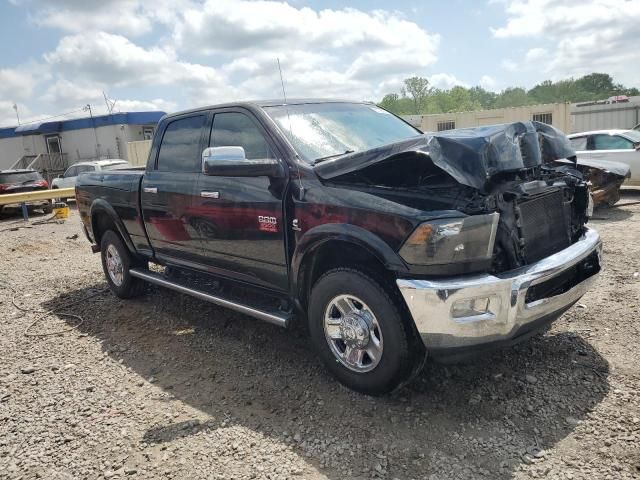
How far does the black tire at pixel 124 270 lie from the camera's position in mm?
5766

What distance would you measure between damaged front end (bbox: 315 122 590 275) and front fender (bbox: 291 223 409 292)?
8 centimetres

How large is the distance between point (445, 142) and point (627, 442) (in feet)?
6.19

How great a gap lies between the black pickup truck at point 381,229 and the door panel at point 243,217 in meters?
0.01

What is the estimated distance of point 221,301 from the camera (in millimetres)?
4137

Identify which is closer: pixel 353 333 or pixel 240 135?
pixel 353 333

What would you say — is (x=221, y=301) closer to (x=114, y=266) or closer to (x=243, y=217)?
(x=243, y=217)

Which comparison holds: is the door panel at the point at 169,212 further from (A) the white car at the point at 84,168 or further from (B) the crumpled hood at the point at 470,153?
(A) the white car at the point at 84,168

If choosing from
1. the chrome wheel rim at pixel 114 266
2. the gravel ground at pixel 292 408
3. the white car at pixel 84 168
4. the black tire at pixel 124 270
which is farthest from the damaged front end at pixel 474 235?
the white car at pixel 84 168

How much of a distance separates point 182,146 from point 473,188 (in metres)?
2.86

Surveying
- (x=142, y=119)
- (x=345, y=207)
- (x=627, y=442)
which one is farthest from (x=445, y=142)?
(x=142, y=119)

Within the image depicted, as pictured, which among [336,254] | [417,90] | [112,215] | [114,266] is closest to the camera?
[336,254]

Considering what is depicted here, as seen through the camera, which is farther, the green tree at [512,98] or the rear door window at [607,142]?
the green tree at [512,98]

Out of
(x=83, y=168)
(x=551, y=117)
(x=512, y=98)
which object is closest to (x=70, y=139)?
(x=83, y=168)

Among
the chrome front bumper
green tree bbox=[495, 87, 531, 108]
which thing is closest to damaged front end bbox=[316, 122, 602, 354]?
the chrome front bumper
